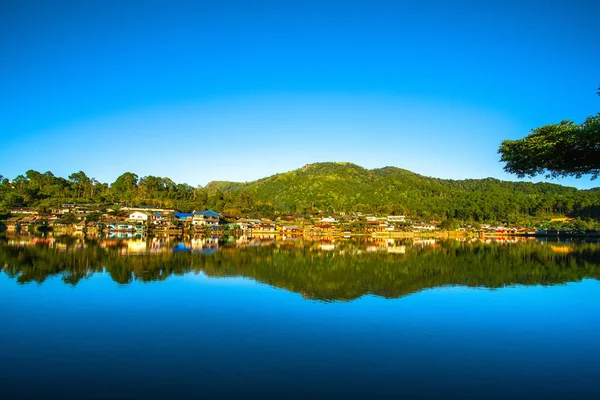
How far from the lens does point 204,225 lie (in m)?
51.3

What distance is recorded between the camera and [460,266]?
20.4m

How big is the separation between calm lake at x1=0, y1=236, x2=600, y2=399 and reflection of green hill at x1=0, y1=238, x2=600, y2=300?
0.72ft

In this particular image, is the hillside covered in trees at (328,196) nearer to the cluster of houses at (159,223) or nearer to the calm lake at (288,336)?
the cluster of houses at (159,223)

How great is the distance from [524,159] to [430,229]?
2443 inches

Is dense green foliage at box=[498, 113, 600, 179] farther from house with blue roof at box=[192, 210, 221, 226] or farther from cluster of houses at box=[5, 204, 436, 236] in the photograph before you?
house with blue roof at box=[192, 210, 221, 226]

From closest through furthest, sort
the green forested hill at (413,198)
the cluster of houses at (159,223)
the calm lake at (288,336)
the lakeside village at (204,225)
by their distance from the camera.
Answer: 1. the calm lake at (288,336)
2. the lakeside village at (204,225)
3. the cluster of houses at (159,223)
4. the green forested hill at (413,198)

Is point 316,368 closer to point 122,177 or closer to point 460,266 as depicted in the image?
point 460,266

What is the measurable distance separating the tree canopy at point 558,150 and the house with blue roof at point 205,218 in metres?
45.4

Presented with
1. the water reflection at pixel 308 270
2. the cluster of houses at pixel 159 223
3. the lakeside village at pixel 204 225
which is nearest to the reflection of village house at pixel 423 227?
the lakeside village at pixel 204 225

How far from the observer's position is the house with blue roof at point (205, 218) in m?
52.5

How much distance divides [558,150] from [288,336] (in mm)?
7998

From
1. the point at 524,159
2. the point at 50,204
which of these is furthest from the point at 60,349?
the point at 50,204

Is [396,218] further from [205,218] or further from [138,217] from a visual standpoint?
[138,217]

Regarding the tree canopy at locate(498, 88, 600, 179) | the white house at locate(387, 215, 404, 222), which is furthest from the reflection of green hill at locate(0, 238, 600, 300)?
the white house at locate(387, 215, 404, 222)
